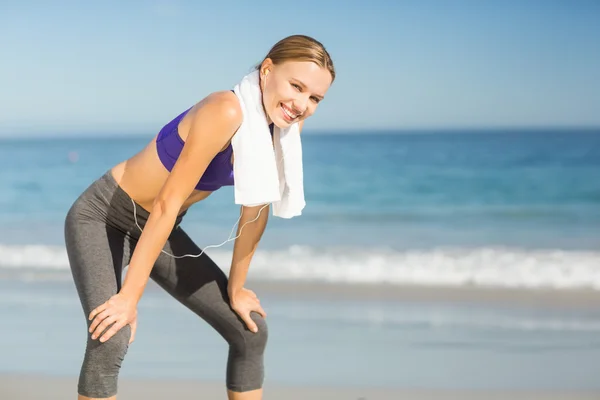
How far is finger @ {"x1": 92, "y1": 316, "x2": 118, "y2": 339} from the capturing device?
8.15 feet

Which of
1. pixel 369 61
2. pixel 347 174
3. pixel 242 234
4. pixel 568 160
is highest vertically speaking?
pixel 369 61

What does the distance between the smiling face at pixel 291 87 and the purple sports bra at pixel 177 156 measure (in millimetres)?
199

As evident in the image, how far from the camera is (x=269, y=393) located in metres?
4.10

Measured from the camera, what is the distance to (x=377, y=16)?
→ 29062mm

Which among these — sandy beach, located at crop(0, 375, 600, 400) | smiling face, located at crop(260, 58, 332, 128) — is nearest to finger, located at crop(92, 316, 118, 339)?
smiling face, located at crop(260, 58, 332, 128)

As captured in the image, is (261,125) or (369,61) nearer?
(261,125)

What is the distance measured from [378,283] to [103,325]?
489 centimetres

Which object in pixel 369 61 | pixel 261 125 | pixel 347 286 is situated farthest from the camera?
pixel 369 61

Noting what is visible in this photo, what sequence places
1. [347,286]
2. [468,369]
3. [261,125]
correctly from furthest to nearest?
[347,286], [468,369], [261,125]

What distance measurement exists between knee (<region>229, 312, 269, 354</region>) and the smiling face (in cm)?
75

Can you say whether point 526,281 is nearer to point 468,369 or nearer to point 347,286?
point 347,286

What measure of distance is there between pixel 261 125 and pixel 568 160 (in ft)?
72.6

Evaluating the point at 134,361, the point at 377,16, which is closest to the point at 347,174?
the point at 377,16

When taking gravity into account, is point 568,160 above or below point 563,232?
above
